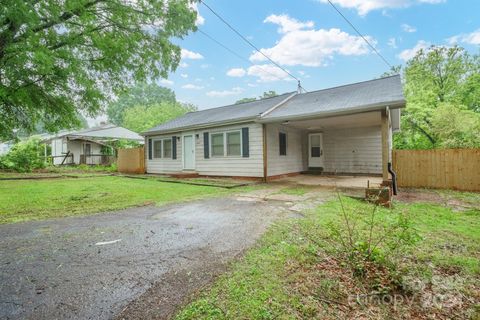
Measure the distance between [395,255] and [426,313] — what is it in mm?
915

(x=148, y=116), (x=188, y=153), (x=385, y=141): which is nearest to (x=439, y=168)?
(x=385, y=141)

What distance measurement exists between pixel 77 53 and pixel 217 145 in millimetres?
5965

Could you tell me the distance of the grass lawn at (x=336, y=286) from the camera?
1.75 meters

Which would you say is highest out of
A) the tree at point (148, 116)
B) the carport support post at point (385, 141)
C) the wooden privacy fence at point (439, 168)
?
the tree at point (148, 116)

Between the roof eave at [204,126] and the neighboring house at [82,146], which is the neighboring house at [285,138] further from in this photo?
the neighboring house at [82,146]

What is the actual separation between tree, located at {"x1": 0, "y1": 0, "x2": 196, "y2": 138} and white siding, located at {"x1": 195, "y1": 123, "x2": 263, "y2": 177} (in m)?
3.51

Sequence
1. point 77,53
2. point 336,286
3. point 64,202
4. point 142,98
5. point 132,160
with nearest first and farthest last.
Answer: point 336,286
point 64,202
point 77,53
point 132,160
point 142,98

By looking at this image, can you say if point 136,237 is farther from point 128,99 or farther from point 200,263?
point 128,99

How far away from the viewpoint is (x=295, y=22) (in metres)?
13.4

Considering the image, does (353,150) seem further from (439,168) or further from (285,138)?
(439,168)

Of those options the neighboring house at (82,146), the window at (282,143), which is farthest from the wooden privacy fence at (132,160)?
the window at (282,143)

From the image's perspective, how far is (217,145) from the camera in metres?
11.0

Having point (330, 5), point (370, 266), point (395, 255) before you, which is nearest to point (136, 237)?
point (370, 266)

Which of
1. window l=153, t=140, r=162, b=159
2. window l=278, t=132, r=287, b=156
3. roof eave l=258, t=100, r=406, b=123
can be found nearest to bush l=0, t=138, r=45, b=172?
window l=153, t=140, r=162, b=159
